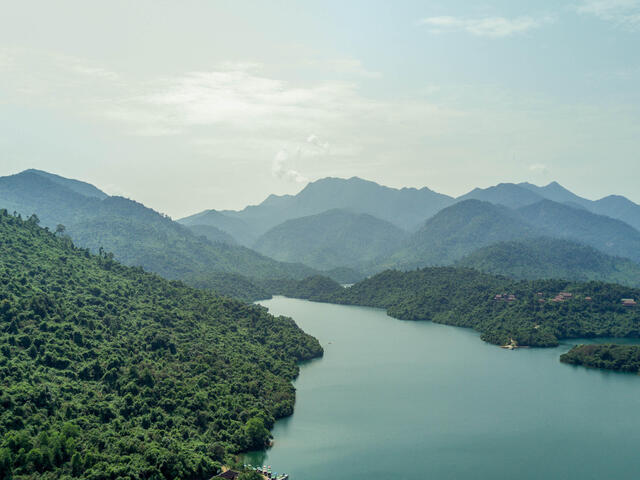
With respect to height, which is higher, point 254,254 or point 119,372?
point 254,254

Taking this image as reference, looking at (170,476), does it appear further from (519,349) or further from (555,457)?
Result: (519,349)

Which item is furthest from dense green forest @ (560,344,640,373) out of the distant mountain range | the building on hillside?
the distant mountain range

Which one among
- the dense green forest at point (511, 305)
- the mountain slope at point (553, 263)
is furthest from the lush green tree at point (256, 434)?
the mountain slope at point (553, 263)

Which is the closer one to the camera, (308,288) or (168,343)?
(168,343)

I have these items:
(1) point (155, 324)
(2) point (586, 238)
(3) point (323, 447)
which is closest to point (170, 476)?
(3) point (323, 447)

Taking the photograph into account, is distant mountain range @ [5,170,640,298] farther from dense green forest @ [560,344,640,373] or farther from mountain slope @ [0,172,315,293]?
dense green forest @ [560,344,640,373]

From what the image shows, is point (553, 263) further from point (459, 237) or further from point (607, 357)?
point (607, 357)

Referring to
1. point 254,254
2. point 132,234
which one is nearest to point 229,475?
point 132,234
